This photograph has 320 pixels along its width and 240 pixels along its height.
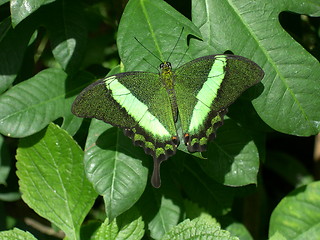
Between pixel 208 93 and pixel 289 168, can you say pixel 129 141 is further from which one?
pixel 289 168

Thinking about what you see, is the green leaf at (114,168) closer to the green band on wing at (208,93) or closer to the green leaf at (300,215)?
the green band on wing at (208,93)

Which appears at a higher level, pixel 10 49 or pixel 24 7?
pixel 24 7

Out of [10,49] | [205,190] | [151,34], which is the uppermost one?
[151,34]

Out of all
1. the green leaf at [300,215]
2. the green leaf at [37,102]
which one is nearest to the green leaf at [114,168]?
the green leaf at [37,102]

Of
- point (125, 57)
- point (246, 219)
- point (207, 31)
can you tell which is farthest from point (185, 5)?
point (246, 219)

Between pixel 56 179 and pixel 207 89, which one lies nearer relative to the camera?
pixel 207 89

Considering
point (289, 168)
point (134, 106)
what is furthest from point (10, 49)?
point (289, 168)

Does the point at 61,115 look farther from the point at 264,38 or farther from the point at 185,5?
the point at 264,38
